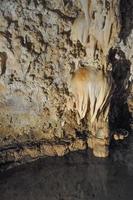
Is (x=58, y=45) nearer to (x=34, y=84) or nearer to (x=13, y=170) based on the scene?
(x=34, y=84)

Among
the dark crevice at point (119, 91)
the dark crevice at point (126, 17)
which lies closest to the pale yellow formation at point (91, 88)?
the dark crevice at point (119, 91)

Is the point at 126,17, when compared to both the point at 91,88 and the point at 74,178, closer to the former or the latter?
the point at 91,88

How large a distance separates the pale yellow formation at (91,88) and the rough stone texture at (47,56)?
10 cm

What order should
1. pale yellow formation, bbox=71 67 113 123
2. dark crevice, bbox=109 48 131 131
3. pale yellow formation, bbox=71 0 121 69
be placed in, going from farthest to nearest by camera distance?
dark crevice, bbox=109 48 131 131, pale yellow formation, bbox=71 67 113 123, pale yellow formation, bbox=71 0 121 69

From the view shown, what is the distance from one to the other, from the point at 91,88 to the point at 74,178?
33.9 inches

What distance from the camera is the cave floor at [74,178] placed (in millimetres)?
3471

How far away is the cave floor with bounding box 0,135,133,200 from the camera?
3.47 m

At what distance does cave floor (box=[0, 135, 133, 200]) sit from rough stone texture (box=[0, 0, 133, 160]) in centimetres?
17

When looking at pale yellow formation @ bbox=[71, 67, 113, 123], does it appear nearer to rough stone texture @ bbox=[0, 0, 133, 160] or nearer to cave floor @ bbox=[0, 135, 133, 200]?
rough stone texture @ bbox=[0, 0, 133, 160]

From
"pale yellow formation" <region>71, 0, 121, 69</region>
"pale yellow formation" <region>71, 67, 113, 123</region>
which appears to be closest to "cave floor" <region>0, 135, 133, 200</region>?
"pale yellow formation" <region>71, 67, 113, 123</region>

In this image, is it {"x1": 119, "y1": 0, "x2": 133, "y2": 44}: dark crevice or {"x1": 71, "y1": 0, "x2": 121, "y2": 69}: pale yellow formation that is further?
{"x1": 119, "y1": 0, "x2": 133, "y2": 44}: dark crevice

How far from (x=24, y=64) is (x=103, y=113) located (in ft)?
2.89

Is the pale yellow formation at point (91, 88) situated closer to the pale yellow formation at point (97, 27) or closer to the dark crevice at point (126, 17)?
the pale yellow formation at point (97, 27)

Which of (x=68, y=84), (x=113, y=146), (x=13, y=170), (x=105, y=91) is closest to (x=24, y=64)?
(x=68, y=84)
